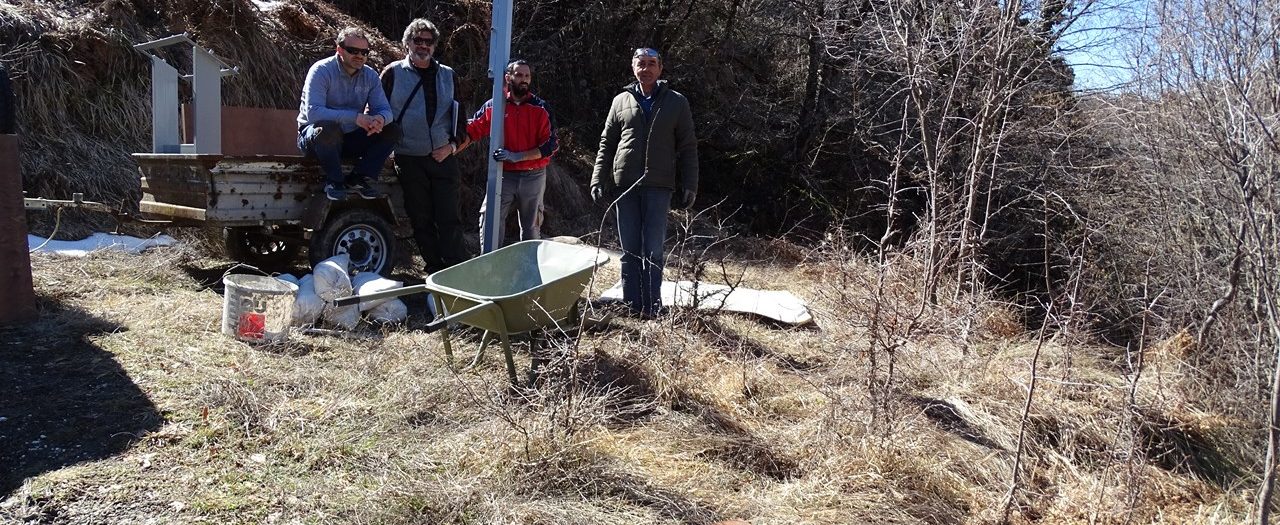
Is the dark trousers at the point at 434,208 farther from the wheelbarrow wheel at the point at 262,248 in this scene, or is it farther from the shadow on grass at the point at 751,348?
the shadow on grass at the point at 751,348

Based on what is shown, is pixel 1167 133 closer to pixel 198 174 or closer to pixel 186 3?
pixel 198 174

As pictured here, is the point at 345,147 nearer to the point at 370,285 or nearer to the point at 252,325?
the point at 370,285

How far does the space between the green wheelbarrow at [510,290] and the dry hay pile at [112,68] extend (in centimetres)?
457

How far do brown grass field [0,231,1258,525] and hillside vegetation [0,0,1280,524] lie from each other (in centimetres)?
2

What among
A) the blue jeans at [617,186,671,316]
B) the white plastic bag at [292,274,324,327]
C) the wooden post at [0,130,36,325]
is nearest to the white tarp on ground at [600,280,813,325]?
the blue jeans at [617,186,671,316]

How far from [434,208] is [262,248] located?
1.44 m

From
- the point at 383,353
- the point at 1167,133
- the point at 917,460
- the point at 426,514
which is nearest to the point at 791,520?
the point at 917,460

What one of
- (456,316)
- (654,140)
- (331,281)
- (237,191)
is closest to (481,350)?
(456,316)

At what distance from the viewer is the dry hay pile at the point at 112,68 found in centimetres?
774

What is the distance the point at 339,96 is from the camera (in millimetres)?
5895

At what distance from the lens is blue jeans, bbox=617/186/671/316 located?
5.71 m

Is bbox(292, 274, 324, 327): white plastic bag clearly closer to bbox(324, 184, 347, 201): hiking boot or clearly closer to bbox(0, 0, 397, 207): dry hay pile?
bbox(324, 184, 347, 201): hiking boot

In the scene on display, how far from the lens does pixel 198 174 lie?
569 cm

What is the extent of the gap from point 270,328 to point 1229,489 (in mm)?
4885
